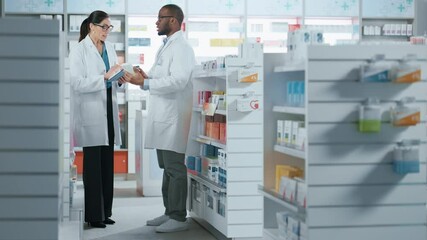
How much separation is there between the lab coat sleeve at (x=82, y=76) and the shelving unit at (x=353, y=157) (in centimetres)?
288

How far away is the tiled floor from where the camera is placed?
22.0 ft

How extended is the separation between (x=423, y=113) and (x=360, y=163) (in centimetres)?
44

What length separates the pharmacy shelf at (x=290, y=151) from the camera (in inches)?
166

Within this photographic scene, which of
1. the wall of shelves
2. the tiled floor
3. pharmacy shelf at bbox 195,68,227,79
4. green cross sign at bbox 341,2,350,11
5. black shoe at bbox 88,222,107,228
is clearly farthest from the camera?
green cross sign at bbox 341,2,350,11

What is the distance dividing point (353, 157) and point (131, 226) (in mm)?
3603

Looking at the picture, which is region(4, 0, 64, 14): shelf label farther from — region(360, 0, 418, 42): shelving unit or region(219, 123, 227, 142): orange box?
region(219, 123, 227, 142): orange box

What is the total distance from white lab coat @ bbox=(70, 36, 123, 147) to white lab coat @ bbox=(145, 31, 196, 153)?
407 millimetres

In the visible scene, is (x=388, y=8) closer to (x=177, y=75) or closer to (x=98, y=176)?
(x=177, y=75)

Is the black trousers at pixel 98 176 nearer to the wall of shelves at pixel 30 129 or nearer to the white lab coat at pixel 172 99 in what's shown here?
the white lab coat at pixel 172 99


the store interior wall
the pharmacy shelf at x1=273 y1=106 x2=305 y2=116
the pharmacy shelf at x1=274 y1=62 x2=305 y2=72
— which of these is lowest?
the pharmacy shelf at x1=273 y1=106 x2=305 y2=116

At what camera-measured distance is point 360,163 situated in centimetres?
417

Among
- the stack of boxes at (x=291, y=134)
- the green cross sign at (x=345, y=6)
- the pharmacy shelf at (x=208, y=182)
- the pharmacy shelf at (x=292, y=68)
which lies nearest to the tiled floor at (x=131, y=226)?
the pharmacy shelf at (x=208, y=182)

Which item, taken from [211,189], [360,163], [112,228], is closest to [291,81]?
[360,163]

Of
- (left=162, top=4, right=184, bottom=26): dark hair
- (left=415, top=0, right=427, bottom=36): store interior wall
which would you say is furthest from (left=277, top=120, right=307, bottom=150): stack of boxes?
(left=415, top=0, right=427, bottom=36): store interior wall
